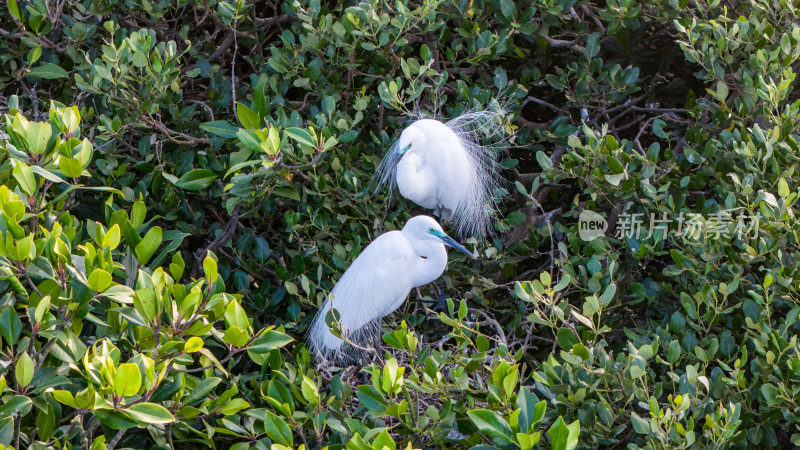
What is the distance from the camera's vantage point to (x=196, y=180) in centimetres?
260

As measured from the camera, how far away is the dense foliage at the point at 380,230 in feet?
5.88

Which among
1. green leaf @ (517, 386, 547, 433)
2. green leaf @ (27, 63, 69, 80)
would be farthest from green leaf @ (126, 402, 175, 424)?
green leaf @ (27, 63, 69, 80)

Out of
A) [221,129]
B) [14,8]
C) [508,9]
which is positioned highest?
[14,8]

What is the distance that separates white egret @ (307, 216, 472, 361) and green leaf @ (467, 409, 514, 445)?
92 cm

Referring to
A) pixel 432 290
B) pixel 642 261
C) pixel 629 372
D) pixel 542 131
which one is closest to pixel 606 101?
pixel 542 131

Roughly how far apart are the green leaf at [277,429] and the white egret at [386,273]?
767mm

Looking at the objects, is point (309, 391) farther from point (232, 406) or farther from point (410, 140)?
point (410, 140)

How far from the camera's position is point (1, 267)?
170cm

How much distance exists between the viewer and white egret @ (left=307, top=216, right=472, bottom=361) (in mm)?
2596

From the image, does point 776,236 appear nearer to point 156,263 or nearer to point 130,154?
point 156,263

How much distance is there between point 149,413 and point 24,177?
637 mm

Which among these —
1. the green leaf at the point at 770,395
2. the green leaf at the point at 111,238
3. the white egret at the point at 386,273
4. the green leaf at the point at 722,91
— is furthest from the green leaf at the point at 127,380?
the green leaf at the point at 722,91

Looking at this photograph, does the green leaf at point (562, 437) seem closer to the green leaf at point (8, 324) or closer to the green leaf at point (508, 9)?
the green leaf at point (8, 324)

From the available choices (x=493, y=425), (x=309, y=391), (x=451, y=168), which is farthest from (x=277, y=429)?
(x=451, y=168)
